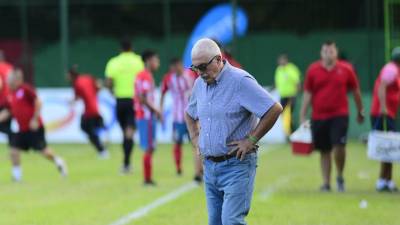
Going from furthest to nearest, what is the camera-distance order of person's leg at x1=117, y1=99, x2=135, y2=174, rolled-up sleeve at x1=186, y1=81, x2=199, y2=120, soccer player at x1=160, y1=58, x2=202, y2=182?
person's leg at x1=117, y1=99, x2=135, y2=174 < soccer player at x1=160, y1=58, x2=202, y2=182 < rolled-up sleeve at x1=186, y1=81, x2=199, y2=120

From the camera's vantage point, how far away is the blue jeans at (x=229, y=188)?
7969mm

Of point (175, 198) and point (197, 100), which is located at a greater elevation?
point (197, 100)

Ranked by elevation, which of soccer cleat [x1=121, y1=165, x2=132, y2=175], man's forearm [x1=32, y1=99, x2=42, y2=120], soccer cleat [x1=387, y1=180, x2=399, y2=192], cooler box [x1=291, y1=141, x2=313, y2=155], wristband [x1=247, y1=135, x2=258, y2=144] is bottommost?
soccer cleat [x1=121, y1=165, x2=132, y2=175]

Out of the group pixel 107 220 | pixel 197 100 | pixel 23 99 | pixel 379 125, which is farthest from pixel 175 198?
pixel 197 100

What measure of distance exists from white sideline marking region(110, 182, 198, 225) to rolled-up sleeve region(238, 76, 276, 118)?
4.16m

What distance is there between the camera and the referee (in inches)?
739

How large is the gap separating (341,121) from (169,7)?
1550cm

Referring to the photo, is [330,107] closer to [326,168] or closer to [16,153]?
[326,168]

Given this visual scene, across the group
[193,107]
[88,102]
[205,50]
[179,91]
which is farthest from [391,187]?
[88,102]

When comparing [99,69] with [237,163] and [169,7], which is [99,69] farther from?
[237,163]

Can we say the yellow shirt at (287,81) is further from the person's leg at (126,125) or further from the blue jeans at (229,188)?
the blue jeans at (229,188)

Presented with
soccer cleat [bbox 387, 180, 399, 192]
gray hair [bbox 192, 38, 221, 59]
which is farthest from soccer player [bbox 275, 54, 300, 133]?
gray hair [bbox 192, 38, 221, 59]

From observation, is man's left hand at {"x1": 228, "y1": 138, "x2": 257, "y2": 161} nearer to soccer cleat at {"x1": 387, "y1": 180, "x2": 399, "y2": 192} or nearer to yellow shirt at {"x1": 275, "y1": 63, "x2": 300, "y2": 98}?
soccer cleat at {"x1": 387, "y1": 180, "x2": 399, "y2": 192}

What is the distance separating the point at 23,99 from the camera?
17359 mm
